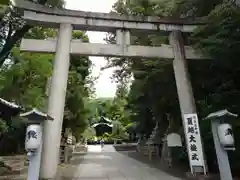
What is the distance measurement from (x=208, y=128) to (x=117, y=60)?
9.56 m

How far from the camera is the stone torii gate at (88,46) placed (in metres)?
8.39

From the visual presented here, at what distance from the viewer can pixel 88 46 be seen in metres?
9.36

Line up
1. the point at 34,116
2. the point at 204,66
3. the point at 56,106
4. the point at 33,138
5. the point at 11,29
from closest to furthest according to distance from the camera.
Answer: the point at 33,138, the point at 34,116, the point at 56,106, the point at 204,66, the point at 11,29

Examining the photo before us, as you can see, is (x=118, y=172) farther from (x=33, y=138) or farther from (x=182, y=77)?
(x=33, y=138)

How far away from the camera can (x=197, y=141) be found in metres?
8.19

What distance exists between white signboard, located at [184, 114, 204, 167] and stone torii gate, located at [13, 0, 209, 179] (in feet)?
0.80

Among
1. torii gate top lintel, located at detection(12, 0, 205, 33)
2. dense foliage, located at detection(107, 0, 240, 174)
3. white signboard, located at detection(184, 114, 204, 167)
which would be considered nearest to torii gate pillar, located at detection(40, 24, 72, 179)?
torii gate top lintel, located at detection(12, 0, 205, 33)

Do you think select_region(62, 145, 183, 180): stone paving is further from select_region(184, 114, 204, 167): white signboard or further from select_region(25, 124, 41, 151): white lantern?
select_region(25, 124, 41, 151): white lantern

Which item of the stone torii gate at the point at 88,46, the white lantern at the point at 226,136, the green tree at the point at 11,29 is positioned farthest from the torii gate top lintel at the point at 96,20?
the white lantern at the point at 226,136

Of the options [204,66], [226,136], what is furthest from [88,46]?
[226,136]

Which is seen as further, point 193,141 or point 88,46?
point 88,46

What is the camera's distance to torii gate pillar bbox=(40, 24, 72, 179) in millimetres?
7895

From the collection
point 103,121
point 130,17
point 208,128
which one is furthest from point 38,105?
point 103,121

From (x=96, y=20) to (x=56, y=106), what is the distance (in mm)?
3771
